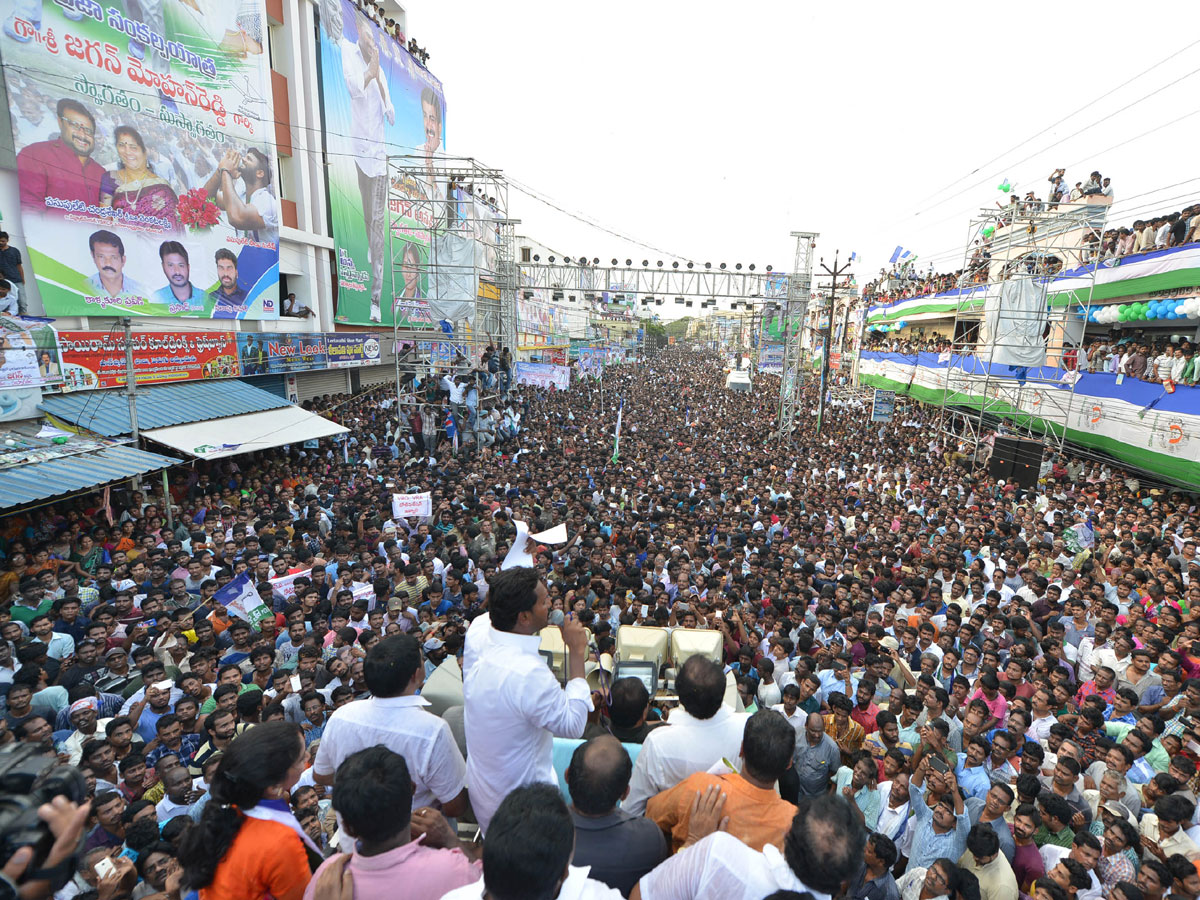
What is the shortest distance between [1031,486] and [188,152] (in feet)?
66.7

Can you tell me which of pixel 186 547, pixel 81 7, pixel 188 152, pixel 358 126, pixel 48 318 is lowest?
pixel 186 547

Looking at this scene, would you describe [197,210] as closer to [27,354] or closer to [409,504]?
[27,354]

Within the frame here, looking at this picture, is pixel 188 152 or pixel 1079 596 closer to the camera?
pixel 1079 596

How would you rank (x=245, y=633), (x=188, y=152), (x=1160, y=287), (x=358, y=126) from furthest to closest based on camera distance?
(x=358, y=126), (x=188, y=152), (x=1160, y=287), (x=245, y=633)

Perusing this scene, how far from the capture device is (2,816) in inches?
59.7

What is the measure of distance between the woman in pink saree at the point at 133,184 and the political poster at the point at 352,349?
6.88 metres

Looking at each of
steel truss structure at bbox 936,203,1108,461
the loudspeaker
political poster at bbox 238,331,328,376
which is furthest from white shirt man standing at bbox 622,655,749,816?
political poster at bbox 238,331,328,376

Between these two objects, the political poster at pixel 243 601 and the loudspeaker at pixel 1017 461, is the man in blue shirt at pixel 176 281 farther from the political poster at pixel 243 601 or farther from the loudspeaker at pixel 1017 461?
the loudspeaker at pixel 1017 461

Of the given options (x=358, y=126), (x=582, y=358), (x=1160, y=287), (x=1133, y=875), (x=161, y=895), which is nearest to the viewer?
(x=161, y=895)

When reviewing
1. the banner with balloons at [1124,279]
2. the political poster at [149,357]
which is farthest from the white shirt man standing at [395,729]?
the banner with balloons at [1124,279]

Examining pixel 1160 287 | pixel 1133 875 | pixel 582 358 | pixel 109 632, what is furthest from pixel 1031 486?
pixel 582 358

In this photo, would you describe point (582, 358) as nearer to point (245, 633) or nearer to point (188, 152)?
point (188, 152)

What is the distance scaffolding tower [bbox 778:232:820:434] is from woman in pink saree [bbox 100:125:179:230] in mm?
17248

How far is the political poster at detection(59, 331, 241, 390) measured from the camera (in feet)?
36.0
